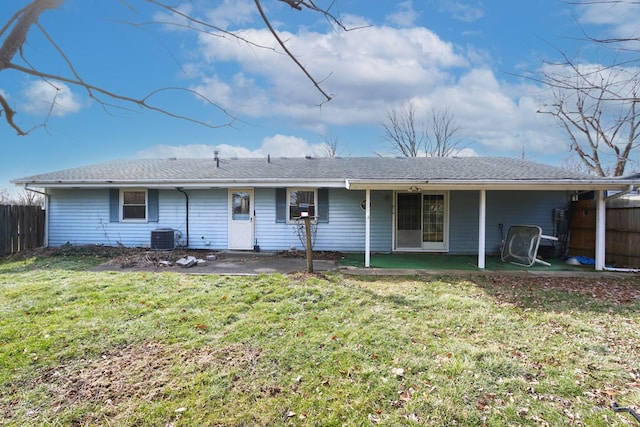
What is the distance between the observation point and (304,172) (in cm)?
1064

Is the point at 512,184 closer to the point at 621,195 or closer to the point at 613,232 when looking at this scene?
the point at 621,195

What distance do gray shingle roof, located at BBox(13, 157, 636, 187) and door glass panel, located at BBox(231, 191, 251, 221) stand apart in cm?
69

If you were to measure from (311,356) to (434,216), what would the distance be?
829 centimetres

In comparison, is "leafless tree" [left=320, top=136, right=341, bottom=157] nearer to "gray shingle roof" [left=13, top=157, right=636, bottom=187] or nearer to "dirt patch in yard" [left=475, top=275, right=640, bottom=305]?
"gray shingle roof" [left=13, top=157, right=636, bottom=187]

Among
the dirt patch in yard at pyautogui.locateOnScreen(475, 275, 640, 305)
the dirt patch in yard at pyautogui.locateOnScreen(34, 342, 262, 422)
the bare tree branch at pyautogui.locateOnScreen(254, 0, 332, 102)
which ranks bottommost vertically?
the dirt patch in yard at pyautogui.locateOnScreen(34, 342, 262, 422)

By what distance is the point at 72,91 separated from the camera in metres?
1.84

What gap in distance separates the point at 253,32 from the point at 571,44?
2775mm

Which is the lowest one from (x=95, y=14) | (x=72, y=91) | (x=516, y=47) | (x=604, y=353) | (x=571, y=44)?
(x=604, y=353)

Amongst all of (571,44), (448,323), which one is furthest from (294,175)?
(571,44)

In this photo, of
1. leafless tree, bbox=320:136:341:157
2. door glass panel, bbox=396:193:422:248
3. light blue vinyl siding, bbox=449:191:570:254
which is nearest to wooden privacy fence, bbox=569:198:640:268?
light blue vinyl siding, bbox=449:191:570:254

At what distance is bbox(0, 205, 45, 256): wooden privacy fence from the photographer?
954cm

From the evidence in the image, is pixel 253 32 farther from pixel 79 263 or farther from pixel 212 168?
pixel 212 168

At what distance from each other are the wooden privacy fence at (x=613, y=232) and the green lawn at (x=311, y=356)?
3799 millimetres

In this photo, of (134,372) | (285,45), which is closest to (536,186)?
(285,45)
